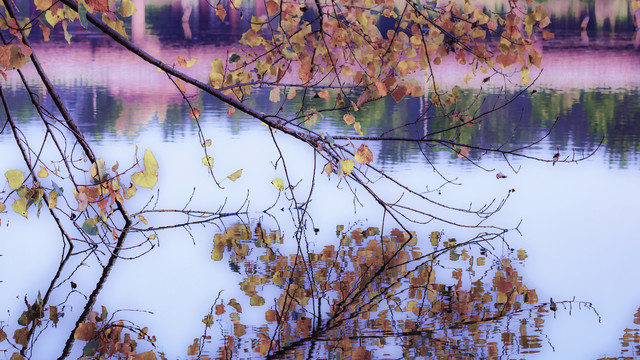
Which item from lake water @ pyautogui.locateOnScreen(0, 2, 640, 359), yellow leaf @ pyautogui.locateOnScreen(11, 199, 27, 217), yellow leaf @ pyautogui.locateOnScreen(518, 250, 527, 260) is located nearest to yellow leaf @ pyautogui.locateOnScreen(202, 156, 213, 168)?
lake water @ pyautogui.locateOnScreen(0, 2, 640, 359)

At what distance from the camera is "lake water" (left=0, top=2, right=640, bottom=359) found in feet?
11.3

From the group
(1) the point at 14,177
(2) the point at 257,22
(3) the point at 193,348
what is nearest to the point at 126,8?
(1) the point at 14,177

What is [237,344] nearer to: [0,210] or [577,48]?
[0,210]

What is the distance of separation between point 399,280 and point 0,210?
1773mm

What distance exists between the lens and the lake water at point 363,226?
3.45 metres

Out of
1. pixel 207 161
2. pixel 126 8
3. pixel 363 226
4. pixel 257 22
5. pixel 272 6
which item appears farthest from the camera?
pixel 363 226

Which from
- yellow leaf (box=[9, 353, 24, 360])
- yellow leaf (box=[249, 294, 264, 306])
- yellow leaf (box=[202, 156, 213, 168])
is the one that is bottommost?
yellow leaf (box=[9, 353, 24, 360])

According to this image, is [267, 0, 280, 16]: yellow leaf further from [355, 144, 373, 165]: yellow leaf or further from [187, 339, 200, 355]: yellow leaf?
[187, 339, 200, 355]: yellow leaf

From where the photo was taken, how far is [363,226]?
527 cm

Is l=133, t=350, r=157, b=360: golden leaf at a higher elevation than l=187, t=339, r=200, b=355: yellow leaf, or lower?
lower

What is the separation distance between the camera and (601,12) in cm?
2689

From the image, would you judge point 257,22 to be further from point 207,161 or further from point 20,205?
point 20,205

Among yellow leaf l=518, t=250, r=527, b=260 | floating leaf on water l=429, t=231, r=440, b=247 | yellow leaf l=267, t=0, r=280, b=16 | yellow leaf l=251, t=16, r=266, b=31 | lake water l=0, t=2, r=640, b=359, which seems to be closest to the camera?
lake water l=0, t=2, r=640, b=359

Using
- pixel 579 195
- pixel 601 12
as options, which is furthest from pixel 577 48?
pixel 579 195
